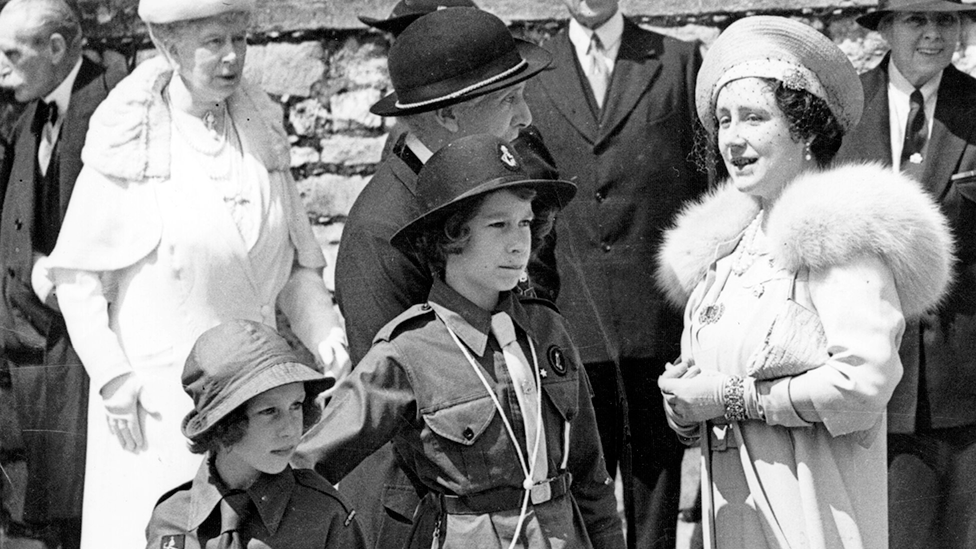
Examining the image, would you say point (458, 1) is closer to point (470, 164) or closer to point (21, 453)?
point (470, 164)

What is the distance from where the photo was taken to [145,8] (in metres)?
4.76

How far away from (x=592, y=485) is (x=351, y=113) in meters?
2.81

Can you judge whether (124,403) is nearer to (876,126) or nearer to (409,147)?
(409,147)

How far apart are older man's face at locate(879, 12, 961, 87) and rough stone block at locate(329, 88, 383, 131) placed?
6.77ft

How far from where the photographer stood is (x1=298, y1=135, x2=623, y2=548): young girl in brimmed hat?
360cm

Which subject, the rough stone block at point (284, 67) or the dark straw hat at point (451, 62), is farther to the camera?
the rough stone block at point (284, 67)

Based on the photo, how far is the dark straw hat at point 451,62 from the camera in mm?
4289

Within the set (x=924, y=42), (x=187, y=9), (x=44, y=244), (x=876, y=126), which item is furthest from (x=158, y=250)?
(x=924, y=42)

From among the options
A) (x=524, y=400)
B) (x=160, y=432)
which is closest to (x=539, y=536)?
(x=524, y=400)

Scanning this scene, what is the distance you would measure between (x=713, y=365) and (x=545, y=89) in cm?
179

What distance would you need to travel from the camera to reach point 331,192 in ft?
20.6

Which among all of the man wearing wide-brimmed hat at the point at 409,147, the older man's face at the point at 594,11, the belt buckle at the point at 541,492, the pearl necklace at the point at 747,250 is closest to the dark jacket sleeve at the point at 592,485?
the belt buckle at the point at 541,492

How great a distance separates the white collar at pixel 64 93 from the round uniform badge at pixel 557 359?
2676 millimetres

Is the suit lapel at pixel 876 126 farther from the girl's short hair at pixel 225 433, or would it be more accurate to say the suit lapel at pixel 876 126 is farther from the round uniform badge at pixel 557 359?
the girl's short hair at pixel 225 433
